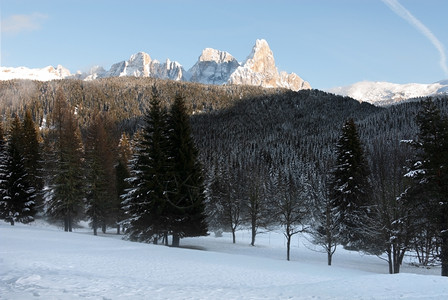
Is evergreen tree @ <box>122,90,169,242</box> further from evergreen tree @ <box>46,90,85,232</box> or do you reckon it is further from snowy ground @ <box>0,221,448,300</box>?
evergreen tree @ <box>46,90,85,232</box>

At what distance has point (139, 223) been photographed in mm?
26906

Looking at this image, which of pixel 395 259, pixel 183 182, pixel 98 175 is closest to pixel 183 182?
pixel 183 182

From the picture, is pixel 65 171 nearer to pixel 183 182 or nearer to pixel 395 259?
pixel 183 182

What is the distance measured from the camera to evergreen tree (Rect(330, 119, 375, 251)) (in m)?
29.2

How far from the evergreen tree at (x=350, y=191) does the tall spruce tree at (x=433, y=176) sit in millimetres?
8002

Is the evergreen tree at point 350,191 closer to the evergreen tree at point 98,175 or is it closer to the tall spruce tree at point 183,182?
the tall spruce tree at point 183,182

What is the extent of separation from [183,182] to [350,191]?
15223 millimetres

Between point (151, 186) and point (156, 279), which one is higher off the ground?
point (151, 186)


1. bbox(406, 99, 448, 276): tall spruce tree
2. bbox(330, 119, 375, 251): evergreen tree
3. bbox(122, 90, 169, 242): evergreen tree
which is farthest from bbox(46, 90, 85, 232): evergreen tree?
bbox(406, 99, 448, 276): tall spruce tree

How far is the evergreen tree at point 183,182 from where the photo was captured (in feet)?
88.0

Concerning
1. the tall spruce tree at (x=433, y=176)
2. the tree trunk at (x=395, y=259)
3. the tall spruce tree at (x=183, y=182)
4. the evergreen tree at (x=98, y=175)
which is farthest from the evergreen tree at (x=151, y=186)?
the tall spruce tree at (x=433, y=176)

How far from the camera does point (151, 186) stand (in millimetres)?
26516

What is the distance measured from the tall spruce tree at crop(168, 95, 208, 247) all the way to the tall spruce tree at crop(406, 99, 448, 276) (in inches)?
618

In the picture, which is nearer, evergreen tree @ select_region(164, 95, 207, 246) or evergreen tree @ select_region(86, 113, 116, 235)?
evergreen tree @ select_region(164, 95, 207, 246)
